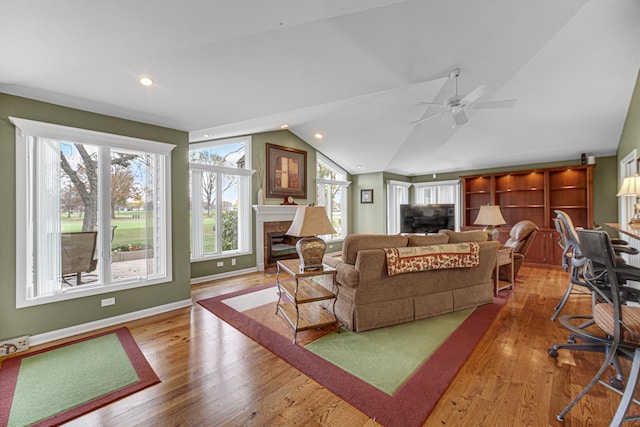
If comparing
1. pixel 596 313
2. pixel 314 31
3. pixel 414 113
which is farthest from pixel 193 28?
pixel 414 113

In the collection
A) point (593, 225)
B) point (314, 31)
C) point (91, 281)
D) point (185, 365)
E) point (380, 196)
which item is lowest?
point (185, 365)

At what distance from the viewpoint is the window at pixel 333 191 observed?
24.2ft

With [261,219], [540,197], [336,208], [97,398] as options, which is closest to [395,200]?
[336,208]

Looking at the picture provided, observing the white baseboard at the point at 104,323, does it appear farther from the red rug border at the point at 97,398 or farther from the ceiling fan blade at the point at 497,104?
the ceiling fan blade at the point at 497,104

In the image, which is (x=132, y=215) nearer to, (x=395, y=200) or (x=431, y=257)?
(x=431, y=257)

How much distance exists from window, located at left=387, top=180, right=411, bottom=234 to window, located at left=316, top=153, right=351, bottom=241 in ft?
4.18

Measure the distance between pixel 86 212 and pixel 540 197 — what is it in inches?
337

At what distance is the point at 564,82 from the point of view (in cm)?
370

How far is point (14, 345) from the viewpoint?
2480mm

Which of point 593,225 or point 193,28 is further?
point 593,225

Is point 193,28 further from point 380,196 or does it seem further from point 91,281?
point 380,196

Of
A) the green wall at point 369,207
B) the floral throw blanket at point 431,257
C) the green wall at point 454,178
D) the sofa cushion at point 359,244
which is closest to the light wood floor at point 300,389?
the floral throw blanket at point 431,257

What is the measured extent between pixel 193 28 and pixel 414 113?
12.9 feet

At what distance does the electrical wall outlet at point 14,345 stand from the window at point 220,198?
2431 millimetres
